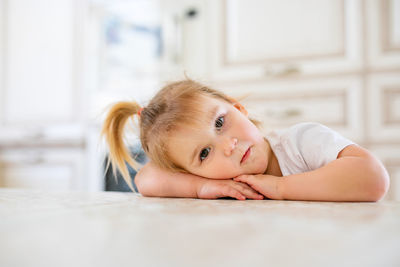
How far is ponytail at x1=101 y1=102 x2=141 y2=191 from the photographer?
876mm

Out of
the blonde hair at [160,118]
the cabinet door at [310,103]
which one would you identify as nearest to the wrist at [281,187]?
the blonde hair at [160,118]

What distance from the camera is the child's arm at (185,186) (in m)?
0.59

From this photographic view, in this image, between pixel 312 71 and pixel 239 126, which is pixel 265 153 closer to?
pixel 239 126

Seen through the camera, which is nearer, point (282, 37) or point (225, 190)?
point (225, 190)

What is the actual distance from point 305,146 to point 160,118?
0.31 metres

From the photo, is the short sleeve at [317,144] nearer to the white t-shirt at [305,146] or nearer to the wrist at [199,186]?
the white t-shirt at [305,146]

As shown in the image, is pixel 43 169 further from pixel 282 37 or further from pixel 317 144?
pixel 317 144

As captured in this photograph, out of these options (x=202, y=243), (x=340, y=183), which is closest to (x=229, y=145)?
(x=340, y=183)

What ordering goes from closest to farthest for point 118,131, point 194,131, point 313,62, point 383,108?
point 194,131 < point 118,131 < point 383,108 < point 313,62

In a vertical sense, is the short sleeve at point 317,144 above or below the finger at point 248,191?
above

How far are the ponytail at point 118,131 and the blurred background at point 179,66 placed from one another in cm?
5

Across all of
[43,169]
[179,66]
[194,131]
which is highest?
[179,66]

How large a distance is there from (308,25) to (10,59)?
1.81 m

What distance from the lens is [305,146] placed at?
67cm
